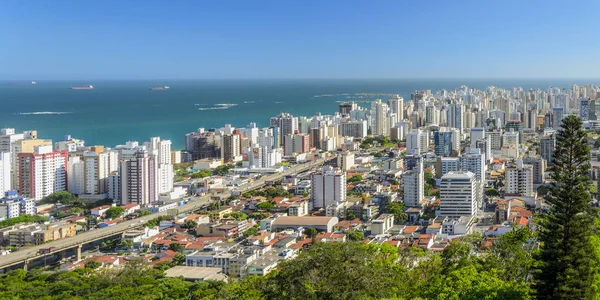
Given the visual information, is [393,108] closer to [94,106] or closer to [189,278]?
[94,106]

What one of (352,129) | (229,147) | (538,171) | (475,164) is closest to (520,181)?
(475,164)

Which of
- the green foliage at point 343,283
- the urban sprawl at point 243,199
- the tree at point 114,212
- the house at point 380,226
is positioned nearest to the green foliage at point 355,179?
the urban sprawl at point 243,199

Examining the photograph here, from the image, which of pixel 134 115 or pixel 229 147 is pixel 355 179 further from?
pixel 134 115

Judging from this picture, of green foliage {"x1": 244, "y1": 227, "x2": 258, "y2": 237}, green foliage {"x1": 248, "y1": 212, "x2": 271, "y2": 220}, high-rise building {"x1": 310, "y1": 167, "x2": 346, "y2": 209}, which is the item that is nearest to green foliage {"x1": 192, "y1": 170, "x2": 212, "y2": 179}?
high-rise building {"x1": 310, "y1": 167, "x2": 346, "y2": 209}

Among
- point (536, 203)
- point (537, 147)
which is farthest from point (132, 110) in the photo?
point (536, 203)

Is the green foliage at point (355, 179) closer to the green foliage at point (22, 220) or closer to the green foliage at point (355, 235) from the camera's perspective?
the green foliage at point (355, 235)
